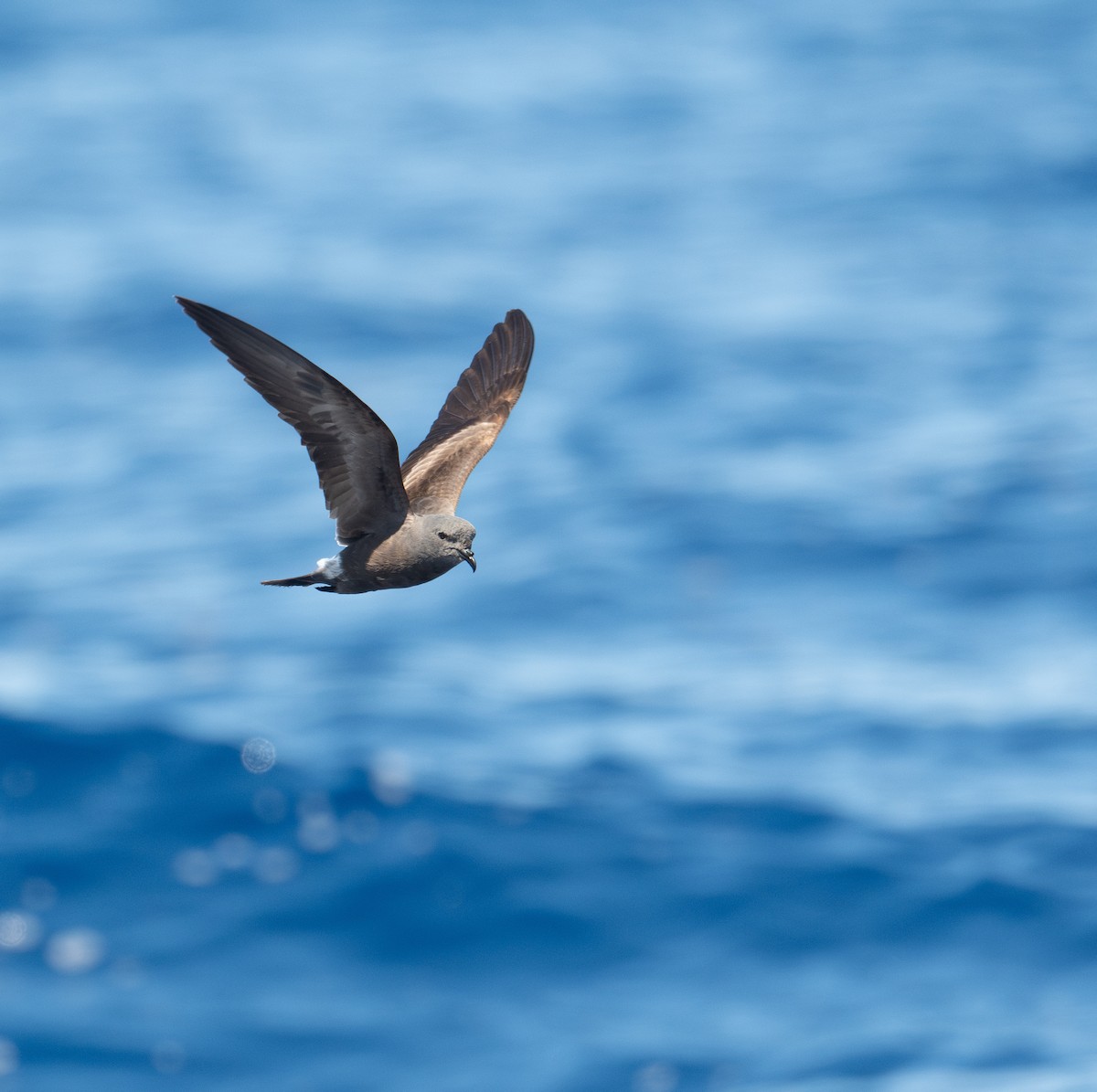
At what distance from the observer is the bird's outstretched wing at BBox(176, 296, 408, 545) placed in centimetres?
870

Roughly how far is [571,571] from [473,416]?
3519cm

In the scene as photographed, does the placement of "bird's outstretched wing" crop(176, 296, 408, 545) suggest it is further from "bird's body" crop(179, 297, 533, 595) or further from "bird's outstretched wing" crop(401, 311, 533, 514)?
"bird's outstretched wing" crop(401, 311, 533, 514)

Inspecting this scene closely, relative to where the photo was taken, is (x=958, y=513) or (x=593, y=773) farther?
(x=958, y=513)

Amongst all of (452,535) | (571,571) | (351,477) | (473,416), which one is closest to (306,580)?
(351,477)

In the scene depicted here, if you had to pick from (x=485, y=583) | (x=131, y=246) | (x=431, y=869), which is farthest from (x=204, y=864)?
(x=131, y=246)

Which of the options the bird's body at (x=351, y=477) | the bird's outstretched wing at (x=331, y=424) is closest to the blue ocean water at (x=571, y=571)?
the bird's body at (x=351, y=477)

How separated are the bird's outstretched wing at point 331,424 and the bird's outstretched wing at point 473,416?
974mm

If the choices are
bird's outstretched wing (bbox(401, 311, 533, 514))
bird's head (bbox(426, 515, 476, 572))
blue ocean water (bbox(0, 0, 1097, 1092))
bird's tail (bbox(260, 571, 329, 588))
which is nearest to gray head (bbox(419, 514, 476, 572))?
bird's head (bbox(426, 515, 476, 572))

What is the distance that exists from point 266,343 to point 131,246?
54.2m

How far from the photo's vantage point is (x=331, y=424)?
29.2 ft

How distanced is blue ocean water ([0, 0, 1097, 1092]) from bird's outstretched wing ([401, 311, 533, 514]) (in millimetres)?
24815

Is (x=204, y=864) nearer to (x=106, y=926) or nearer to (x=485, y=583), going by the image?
(x=106, y=926)

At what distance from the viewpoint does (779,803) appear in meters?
38.2

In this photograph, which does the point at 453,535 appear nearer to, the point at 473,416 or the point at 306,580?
the point at 306,580
